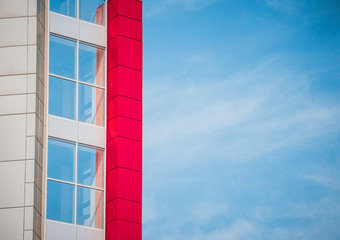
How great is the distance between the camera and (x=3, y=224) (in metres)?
37.7

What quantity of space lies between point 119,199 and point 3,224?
304 inches

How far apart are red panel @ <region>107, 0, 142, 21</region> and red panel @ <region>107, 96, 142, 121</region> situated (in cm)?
541

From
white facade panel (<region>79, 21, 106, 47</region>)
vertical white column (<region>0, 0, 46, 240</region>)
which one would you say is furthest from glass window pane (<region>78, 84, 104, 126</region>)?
vertical white column (<region>0, 0, 46, 240</region>)

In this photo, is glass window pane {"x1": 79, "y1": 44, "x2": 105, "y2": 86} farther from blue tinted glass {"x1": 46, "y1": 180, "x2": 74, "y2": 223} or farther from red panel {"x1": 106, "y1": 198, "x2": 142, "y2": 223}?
red panel {"x1": 106, "y1": 198, "x2": 142, "y2": 223}

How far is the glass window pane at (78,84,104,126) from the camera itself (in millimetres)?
44781

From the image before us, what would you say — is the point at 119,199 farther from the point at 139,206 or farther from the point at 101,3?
the point at 101,3

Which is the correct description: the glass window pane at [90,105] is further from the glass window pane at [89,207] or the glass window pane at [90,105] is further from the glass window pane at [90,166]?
the glass window pane at [89,207]

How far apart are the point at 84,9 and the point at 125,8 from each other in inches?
101

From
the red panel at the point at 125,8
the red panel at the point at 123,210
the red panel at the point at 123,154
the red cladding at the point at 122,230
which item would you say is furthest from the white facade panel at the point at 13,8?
the red cladding at the point at 122,230

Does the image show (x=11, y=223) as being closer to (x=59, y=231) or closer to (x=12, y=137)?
(x=59, y=231)

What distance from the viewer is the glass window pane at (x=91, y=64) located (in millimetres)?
45625

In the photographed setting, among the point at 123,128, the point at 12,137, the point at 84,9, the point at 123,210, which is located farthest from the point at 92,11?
the point at 123,210

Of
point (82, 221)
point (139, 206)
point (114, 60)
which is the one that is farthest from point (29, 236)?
point (114, 60)

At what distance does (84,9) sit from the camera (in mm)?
46438
